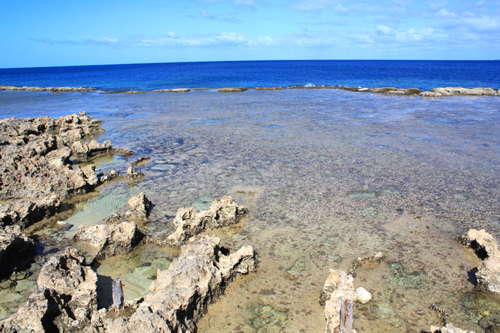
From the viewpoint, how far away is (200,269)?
4.34 meters

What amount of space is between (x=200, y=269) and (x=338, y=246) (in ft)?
8.25

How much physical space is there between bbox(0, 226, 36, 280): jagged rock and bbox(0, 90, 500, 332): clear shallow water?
1.78 ft

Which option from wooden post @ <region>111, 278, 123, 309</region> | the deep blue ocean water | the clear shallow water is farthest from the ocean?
the deep blue ocean water

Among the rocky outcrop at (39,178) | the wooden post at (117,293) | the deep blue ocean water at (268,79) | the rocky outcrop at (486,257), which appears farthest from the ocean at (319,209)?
the deep blue ocean water at (268,79)

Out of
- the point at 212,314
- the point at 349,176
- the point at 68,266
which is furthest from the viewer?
Answer: the point at 349,176

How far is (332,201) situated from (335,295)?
346 cm

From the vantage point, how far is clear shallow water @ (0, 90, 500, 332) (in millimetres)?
4328

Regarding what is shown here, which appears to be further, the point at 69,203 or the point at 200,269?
the point at 69,203

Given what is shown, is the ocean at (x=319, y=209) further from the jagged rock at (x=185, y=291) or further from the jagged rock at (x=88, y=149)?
the jagged rock at (x=88, y=149)

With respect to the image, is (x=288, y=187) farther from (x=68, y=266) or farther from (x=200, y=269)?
(x=68, y=266)

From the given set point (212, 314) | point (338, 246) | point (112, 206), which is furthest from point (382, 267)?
point (112, 206)

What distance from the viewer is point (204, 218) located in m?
6.16

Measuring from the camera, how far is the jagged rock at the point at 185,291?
335 centimetres

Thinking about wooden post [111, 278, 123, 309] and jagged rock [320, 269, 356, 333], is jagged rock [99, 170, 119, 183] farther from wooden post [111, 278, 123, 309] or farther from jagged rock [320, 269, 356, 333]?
jagged rock [320, 269, 356, 333]
